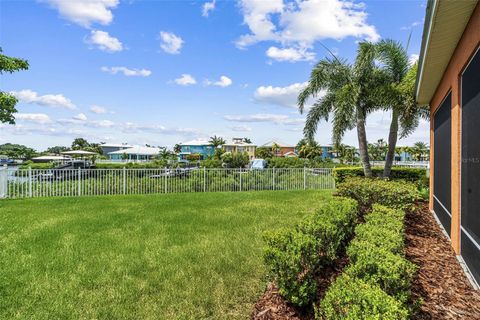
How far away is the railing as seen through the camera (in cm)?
1308

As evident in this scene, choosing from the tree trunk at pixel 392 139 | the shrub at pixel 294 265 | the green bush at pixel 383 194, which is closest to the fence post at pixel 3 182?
the green bush at pixel 383 194

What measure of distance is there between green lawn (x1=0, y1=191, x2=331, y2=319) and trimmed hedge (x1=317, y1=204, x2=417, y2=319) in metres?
1.29

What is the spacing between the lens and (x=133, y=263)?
15.7 feet

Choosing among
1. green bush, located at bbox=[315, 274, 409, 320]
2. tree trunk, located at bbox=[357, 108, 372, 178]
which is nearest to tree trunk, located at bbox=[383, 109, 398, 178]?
tree trunk, located at bbox=[357, 108, 372, 178]

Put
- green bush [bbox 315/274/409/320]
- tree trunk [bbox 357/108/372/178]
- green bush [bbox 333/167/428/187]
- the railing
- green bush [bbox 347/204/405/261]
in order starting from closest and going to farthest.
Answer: green bush [bbox 315/274/409/320] → green bush [bbox 347/204/405/261] → the railing → tree trunk [bbox 357/108/372/178] → green bush [bbox 333/167/428/187]

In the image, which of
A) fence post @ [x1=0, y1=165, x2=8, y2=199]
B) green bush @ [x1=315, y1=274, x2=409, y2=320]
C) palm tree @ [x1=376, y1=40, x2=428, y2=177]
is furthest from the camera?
palm tree @ [x1=376, y1=40, x2=428, y2=177]

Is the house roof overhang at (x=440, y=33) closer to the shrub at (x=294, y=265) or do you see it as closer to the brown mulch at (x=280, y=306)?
the shrub at (x=294, y=265)

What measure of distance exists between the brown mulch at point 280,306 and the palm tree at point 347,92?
10.7m

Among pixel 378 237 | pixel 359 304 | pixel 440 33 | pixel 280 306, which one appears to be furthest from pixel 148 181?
pixel 359 304

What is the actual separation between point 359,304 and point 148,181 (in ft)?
43.5

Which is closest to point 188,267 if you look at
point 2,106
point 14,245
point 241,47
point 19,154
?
point 14,245

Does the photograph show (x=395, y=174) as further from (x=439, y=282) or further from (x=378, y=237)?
(x=378, y=237)

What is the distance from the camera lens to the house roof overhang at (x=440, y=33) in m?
3.66

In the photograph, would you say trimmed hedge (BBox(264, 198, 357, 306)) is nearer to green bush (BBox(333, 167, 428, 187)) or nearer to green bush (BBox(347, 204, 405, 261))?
green bush (BBox(347, 204, 405, 261))
